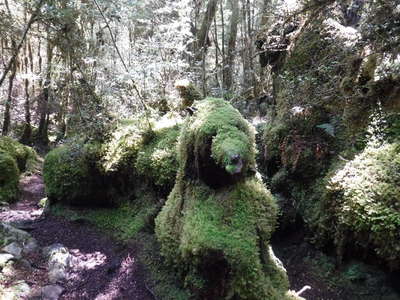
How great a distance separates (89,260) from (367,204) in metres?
4.81

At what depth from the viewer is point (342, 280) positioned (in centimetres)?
519

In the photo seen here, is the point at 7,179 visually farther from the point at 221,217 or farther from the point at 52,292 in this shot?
the point at 221,217

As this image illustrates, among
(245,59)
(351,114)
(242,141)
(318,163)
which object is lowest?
(318,163)

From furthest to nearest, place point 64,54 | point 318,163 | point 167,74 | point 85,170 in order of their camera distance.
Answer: point 167,74, point 85,170, point 64,54, point 318,163

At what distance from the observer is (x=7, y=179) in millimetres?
9836

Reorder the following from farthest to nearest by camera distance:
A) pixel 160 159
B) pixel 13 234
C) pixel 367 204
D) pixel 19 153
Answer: pixel 19 153
pixel 160 159
pixel 13 234
pixel 367 204

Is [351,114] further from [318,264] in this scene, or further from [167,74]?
[167,74]

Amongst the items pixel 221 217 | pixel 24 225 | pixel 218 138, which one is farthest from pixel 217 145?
pixel 24 225

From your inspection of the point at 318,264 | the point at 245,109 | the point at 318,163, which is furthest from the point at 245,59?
the point at 318,264

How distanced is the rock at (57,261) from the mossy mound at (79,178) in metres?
1.71

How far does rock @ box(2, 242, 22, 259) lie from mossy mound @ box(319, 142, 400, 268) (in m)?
5.24

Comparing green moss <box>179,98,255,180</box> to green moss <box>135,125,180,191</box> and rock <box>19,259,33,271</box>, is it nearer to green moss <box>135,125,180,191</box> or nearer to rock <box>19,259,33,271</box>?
green moss <box>135,125,180,191</box>

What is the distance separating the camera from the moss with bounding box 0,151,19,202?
961 centimetres

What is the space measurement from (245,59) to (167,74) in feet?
9.66
